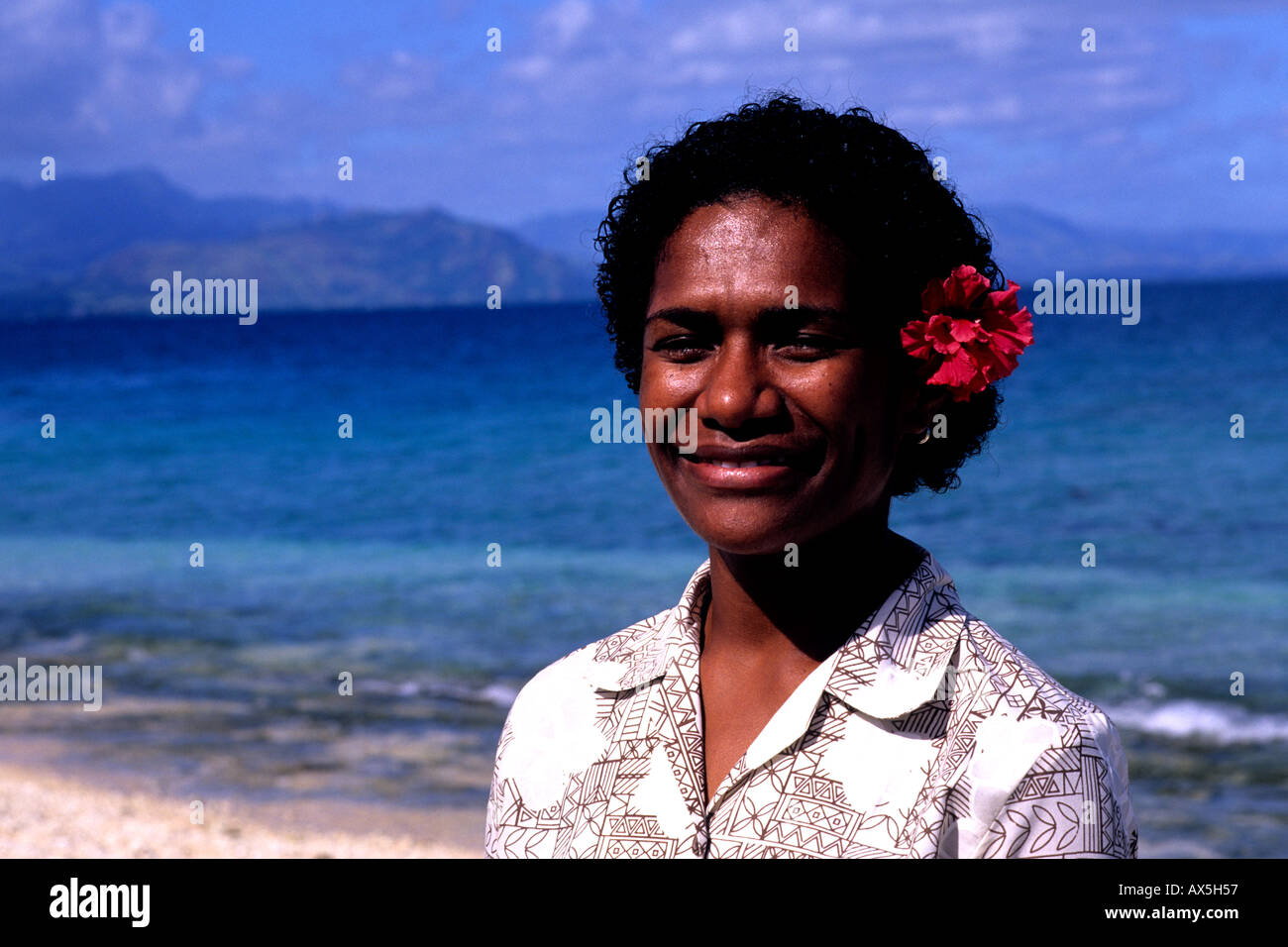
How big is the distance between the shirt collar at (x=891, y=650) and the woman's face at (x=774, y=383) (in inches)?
6.4

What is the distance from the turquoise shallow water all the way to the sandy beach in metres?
0.32

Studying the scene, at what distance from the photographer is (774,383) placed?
6.63ft

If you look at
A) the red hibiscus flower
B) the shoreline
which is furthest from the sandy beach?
the red hibiscus flower

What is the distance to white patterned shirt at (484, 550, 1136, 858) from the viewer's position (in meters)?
1.81

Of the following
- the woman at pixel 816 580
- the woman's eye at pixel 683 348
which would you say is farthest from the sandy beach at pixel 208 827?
the woman's eye at pixel 683 348

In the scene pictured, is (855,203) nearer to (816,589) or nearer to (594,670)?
(816,589)

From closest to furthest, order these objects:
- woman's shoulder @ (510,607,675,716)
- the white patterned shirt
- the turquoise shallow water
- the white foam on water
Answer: the white patterned shirt → woman's shoulder @ (510,607,675,716) → the white foam on water → the turquoise shallow water

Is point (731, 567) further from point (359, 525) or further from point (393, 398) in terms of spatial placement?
point (393, 398)

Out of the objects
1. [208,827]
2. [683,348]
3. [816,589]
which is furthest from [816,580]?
[208,827]

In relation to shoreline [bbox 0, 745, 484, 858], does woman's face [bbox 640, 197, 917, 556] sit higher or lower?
higher

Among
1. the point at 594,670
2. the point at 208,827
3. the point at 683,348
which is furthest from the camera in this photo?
the point at 208,827

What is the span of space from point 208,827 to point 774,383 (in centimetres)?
620

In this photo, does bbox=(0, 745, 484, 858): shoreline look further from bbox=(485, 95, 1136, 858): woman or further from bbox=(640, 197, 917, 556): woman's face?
bbox=(640, 197, 917, 556): woman's face

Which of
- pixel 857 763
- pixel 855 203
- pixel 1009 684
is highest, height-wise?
pixel 855 203
